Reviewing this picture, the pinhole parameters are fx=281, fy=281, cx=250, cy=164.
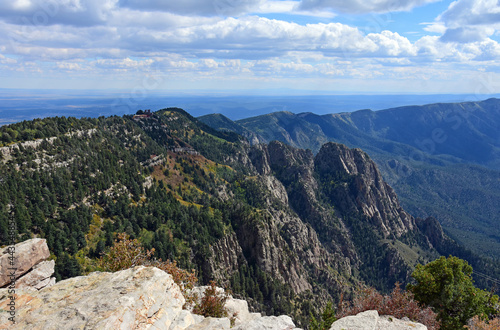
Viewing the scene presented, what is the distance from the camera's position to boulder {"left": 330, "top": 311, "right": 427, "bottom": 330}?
2934 centimetres

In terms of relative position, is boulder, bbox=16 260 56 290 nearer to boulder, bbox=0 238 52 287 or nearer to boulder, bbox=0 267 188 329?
boulder, bbox=0 238 52 287

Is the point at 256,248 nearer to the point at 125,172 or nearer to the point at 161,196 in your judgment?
the point at 161,196

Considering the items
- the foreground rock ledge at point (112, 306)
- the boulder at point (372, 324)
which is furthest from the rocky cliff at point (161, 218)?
the foreground rock ledge at point (112, 306)

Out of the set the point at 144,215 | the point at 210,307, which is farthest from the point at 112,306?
the point at 144,215

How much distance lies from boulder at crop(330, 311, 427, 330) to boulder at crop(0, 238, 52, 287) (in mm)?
39025

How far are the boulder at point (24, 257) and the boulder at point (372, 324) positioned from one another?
39.0 metres

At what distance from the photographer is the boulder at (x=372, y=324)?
29.3m

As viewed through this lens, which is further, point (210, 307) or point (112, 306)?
point (210, 307)

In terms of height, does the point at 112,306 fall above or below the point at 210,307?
above

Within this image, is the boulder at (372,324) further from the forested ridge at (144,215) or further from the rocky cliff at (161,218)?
the forested ridge at (144,215)

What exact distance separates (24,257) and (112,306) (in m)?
22.1

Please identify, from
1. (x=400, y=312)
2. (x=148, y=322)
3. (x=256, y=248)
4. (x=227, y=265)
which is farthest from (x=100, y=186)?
(x=400, y=312)

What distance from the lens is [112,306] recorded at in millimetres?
24156

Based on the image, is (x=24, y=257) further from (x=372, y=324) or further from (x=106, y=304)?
(x=372, y=324)
